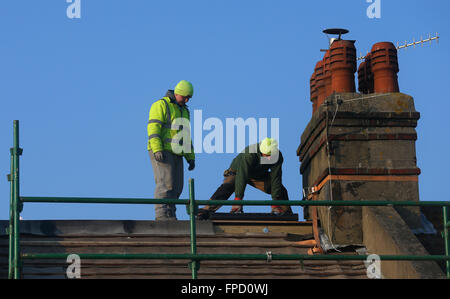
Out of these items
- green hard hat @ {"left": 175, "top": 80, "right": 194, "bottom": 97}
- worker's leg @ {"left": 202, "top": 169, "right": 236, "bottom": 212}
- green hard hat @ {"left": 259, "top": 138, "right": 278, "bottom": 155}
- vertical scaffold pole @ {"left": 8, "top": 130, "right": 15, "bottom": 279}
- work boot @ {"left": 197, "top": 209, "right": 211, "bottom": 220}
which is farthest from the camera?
worker's leg @ {"left": 202, "top": 169, "right": 236, "bottom": 212}

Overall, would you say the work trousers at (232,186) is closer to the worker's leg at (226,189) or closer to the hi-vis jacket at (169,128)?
the worker's leg at (226,189)

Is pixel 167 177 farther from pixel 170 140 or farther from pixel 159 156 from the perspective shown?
pixel 170 140

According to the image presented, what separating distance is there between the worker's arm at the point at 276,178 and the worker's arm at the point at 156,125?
6.61ft

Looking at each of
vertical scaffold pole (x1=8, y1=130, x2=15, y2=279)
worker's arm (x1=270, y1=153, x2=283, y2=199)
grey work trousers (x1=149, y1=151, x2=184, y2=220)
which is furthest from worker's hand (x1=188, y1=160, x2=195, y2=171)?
vertical scaffold pole (x1=8, y1=130, x2=15, y2=279)

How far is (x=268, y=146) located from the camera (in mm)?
16078

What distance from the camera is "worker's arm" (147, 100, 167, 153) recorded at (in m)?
15.3

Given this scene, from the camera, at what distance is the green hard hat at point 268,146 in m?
16.1

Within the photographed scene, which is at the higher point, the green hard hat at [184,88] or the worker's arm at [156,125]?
the green hard hat at [184,88]

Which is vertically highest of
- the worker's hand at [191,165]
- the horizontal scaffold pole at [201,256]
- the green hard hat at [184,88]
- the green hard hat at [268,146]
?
the green hard hat at [184,88]

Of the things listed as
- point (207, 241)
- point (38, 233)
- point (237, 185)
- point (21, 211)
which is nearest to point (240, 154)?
point (237, 185)

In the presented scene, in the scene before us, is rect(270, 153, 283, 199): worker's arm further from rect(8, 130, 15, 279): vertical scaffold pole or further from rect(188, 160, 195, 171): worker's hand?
rect(8, 130, 15, 279): vertical scaffold pole

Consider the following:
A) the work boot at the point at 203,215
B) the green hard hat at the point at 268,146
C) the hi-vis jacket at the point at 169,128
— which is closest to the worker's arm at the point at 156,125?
the hi-vis jacket at the point at 169,128
